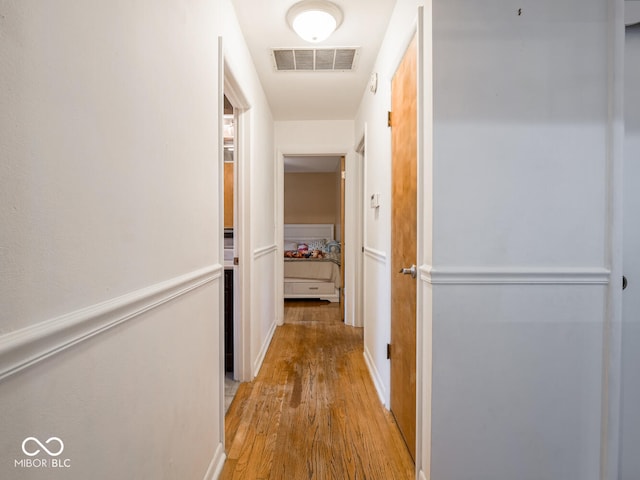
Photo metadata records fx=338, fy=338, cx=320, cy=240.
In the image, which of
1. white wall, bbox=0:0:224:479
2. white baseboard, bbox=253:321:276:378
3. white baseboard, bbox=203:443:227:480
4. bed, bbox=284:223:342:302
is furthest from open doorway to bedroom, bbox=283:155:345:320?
white wall, bbox=0:0:224:479

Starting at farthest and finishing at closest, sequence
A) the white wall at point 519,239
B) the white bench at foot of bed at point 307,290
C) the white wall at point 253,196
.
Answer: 1. the white bench at foot of bed at point 307,290
2. the white wall at point 253,196
3. the white wall at point 519,239

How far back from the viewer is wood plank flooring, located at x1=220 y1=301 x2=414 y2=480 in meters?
1.51

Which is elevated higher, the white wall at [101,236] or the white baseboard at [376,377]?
the white wall at [101,236]

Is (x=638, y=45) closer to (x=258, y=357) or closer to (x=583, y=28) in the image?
(x=583, y=28)

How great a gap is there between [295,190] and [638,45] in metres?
5.68

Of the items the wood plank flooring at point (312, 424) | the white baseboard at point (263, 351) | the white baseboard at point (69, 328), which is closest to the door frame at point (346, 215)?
the white baseboard at point (263, 351)

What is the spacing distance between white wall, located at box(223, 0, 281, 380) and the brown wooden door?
Answer: 907 millimetres

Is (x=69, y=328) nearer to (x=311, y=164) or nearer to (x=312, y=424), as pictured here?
(x=312, y=424)

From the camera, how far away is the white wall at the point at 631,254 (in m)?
1.28

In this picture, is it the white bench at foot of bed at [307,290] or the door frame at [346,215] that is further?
the white bench at foot of bed at [307,290]

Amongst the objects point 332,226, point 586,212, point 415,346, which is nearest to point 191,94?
point 415,346

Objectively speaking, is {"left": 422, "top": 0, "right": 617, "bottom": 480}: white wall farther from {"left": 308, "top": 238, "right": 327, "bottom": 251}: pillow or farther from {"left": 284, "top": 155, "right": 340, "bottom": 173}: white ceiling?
{"left": 308, "top": 238, "right": 327, "bottom": 251}: pillow

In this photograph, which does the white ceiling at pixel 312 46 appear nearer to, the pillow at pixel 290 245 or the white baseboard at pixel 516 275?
the white baseboard at pixel 516 275

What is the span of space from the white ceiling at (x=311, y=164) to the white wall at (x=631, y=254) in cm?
438
